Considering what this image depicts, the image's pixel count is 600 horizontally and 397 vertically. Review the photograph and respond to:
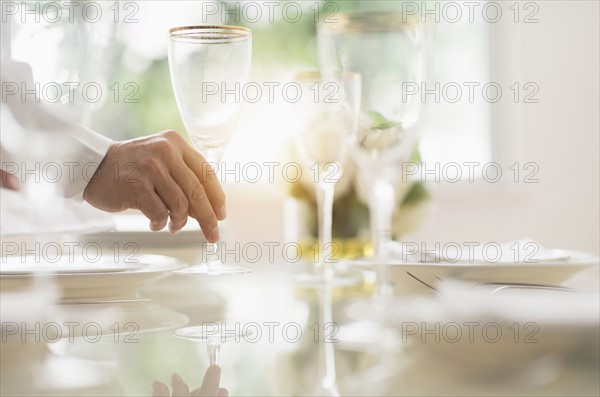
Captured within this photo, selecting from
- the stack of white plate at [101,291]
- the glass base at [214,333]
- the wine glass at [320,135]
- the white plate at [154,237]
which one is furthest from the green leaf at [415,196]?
the glass base at [214,333]

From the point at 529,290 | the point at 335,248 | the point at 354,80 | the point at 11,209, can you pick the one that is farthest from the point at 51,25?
the point at 335,248

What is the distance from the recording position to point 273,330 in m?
0.41

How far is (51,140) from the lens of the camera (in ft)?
2.59

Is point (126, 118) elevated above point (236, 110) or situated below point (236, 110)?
A: above

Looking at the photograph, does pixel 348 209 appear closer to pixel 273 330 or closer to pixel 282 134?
pixel 282 134

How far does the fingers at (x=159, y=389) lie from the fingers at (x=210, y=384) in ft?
0.03

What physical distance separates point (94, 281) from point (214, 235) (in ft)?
0.42

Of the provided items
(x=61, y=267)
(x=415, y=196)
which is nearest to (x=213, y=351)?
(x=61, y=267)

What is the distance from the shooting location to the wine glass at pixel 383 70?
50 centimetres

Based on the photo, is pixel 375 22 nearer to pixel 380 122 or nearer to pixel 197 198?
pixel 380 122

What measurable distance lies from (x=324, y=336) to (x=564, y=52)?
8.88ft

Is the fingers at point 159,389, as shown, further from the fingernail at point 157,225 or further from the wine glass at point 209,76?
the fingernail at point 157,225

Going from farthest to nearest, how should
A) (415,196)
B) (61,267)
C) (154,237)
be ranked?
(415,196)
(154,237)
(61,267)

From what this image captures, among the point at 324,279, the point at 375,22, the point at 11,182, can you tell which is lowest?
the point at 324,279
